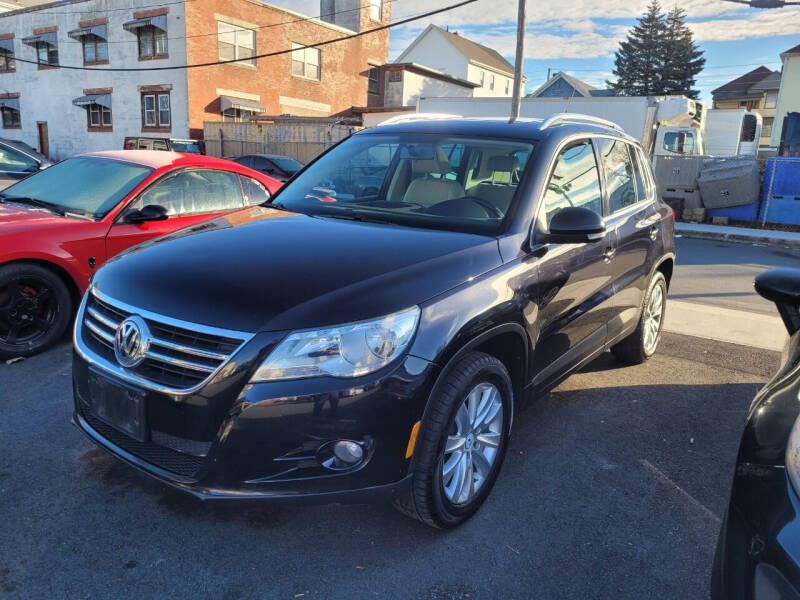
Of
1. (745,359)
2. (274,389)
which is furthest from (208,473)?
(745,359)

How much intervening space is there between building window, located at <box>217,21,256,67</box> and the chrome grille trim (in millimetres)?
28216

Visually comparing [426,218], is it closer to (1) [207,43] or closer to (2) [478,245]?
(2) [478,245]

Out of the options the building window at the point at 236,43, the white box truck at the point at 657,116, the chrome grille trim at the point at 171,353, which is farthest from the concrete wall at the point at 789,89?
the chrome grille trim at the point at 171,353

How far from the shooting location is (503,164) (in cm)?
344

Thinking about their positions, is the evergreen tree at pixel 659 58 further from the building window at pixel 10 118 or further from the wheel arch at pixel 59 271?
the wheel arch at pixel 59 271

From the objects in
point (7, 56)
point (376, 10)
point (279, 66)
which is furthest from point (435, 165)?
point (7, 56)

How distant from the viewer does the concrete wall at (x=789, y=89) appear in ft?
123

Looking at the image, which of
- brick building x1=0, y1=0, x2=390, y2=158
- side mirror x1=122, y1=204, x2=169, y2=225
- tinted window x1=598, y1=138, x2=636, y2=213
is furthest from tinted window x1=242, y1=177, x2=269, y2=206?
brick building x1=0, y1=0, x2=390, y2=158

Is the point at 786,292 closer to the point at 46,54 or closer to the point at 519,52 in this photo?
the point at 519,52

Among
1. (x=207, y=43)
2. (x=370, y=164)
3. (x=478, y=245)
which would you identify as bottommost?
(x=478, y=245)

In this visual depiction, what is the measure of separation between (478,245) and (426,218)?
50 centimetres

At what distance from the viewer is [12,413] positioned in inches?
146

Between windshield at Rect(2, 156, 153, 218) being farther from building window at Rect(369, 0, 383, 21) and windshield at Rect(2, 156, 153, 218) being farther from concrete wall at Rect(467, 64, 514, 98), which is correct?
concrete wall at Rect(467, 64, 514, 98)

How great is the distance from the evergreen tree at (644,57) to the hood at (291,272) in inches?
2092
